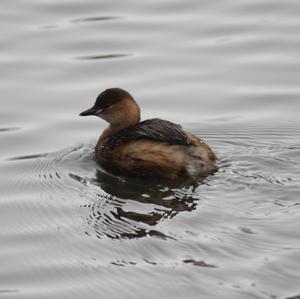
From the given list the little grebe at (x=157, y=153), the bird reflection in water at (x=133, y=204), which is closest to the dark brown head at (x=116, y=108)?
the little grebe at (x=157, y=153)

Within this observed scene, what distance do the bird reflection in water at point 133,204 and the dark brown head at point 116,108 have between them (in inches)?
24.2

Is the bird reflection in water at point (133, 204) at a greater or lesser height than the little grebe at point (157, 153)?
lesser

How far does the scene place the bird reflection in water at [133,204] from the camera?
8695 millimetres

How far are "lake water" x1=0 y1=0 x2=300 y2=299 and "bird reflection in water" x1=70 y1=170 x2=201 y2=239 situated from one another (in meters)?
0.02

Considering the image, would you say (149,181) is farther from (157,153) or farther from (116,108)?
(116,108)

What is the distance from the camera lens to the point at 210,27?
45.8ft

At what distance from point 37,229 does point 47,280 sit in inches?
38.5

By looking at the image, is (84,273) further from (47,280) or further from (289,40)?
(289,40)

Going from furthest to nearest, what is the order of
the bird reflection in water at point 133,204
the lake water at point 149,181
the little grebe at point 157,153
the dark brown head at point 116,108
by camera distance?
1. the dark brown head at point 116,108
2. the little grebe at point 157,153
3. the bird reflection in water at point 133,204
4. the lake water at point 149,181

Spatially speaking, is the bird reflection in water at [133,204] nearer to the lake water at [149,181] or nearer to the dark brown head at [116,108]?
the lake water at [149,181]

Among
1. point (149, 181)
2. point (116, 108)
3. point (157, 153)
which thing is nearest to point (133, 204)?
point (149, 181)

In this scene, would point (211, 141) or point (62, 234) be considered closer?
point (62, 234)

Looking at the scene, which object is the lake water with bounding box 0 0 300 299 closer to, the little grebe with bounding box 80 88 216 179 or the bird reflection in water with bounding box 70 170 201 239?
the bird reflection in water with bounding box 70 170 201 239

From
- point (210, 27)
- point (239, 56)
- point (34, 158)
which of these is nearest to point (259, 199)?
point (34, 158)
